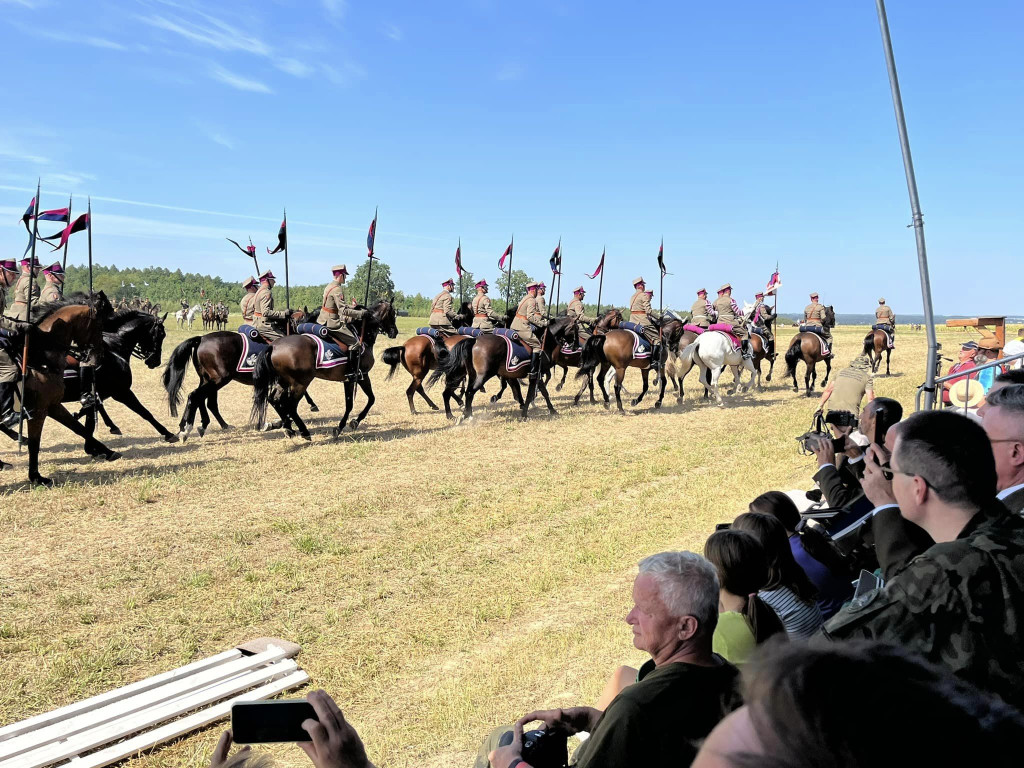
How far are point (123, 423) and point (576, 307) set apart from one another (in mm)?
10334

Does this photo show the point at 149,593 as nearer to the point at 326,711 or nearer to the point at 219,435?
the point at 326,711

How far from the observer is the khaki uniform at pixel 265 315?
12461 mm

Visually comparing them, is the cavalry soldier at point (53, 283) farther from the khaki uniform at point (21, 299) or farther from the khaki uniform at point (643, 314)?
the khaki uniform at point (643, 314)

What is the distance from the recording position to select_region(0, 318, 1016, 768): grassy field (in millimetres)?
4156

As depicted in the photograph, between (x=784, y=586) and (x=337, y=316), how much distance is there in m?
10.5

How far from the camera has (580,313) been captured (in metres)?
17.2

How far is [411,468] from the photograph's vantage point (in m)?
9.69

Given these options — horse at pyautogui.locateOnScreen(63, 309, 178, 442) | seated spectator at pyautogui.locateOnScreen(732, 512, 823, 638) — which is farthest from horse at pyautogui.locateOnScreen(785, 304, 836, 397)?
seated spectator at pyautogui.locateOnScreen(732, 512, 823, 638)

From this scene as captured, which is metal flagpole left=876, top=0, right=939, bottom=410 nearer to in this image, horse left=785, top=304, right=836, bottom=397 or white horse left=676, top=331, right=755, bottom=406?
white horse left=676, top=331, right=755, bottom=406

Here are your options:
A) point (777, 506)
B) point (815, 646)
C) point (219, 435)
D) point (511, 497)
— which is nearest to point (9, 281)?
point (219, 435)

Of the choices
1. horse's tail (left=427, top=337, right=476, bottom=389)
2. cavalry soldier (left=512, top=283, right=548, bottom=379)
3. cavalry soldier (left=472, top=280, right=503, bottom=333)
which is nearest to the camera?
horse's tail (left=427, top=337, right=476, bottom=389)

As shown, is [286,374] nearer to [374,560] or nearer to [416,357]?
[416,357]

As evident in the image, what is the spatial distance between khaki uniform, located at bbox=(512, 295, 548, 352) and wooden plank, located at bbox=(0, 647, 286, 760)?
10.7 m

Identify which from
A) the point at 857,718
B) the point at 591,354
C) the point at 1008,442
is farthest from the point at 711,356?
the point at 857,718
